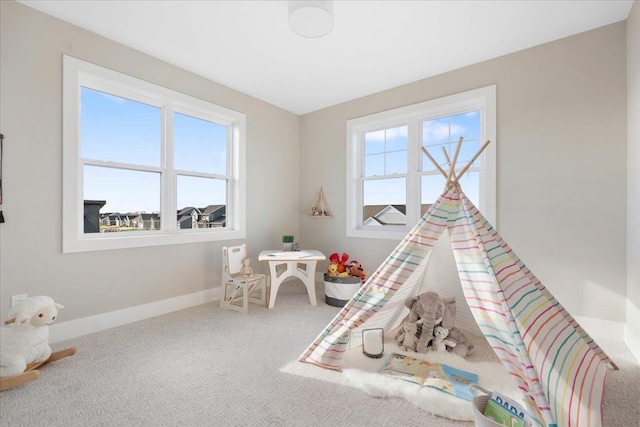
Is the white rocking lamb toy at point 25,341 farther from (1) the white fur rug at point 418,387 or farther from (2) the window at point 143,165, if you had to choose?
(1) the white fur rug at point 418,387

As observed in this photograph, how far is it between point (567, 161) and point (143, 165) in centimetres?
386

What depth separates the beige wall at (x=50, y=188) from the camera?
7.05 ft

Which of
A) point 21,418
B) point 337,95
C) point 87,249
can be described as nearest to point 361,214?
point 337,95

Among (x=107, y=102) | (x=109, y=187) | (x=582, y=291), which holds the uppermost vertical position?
(x=107, y=102)

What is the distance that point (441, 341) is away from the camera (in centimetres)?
219

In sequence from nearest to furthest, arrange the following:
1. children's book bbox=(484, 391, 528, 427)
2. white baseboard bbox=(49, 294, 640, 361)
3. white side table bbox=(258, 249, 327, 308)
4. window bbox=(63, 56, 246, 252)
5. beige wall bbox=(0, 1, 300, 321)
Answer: children's book bbox=(484, 391, 528, 427) → beige wall bbox=(0, 1, 300, 321) → white baseboard bbox=(49, 294, 640, 361) → window bbox=(63, 56, 246, 252) → white side table bbox=(258, 249, 327, 308)

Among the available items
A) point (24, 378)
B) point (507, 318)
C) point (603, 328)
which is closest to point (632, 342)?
point (603, 328)

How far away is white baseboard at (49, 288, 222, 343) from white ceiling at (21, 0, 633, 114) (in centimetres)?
239

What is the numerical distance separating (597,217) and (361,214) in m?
2.34

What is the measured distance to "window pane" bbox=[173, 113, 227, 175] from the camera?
3281 millimetres

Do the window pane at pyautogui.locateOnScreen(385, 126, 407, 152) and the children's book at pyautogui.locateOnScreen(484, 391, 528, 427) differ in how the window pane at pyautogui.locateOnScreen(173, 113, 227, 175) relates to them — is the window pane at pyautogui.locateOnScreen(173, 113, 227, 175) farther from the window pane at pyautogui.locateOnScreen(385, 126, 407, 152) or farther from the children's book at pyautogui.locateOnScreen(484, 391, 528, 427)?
the children's book at pyautogui.locateOnScreen(484, 391, 528, 427)

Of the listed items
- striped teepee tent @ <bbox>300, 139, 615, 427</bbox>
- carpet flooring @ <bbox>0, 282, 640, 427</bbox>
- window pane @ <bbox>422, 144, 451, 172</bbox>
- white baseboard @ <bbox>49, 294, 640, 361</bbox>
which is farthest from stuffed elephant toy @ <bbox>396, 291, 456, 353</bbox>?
window pane @ <bbox>422, 144, 451, 172</bbox>

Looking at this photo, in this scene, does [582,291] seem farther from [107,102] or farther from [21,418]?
[107,102]

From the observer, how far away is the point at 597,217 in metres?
2.44
